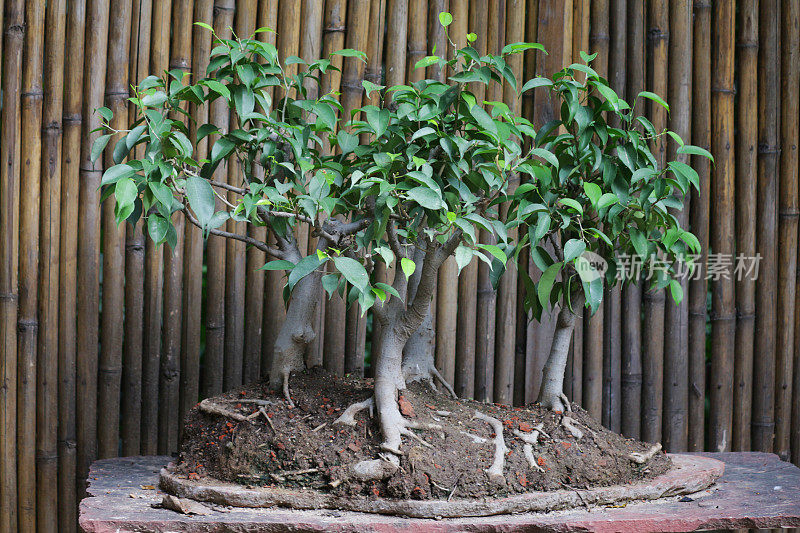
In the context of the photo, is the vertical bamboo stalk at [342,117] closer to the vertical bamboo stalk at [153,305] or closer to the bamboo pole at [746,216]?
the vertical bamboo stalk at [153,305]

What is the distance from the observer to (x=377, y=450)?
4.46ft

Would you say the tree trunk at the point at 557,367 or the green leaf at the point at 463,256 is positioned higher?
the green leaf at the point at 463,256

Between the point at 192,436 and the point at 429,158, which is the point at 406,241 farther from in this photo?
the point at 192,436

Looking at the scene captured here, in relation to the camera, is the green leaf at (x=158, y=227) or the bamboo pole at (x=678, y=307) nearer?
the green leaf at (x=158, y=227)

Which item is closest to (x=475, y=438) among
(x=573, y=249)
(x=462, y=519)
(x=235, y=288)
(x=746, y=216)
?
(x=462, y=519)

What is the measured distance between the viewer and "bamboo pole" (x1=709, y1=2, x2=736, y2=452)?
2098mm

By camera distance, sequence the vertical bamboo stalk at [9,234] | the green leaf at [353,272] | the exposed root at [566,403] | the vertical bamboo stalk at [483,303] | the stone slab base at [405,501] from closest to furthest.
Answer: the green leaf at [353,272] → the stone slab base at [405,501] → the exposed root at [566,403] → the vertical bamboo stalk at [9,234] → the vertical bamboo stalk at [483,303]

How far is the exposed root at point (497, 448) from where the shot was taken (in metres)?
1.34

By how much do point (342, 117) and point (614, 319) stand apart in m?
0.91

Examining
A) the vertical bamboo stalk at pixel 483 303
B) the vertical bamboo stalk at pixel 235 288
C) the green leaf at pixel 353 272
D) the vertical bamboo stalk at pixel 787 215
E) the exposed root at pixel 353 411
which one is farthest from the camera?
the vertical bamboo stalk at pixel 787 215

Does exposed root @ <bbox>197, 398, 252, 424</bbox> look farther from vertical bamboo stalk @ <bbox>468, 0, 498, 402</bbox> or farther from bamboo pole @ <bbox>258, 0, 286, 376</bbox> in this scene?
vertical bamboo stalk @ <bbox>468, 0, 498, 402</bbox>

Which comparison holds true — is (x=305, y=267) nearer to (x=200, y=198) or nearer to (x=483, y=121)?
(x=200, y=198)

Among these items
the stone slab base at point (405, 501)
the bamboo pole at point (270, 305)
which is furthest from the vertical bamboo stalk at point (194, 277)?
the stone slab base at point (405, 501)

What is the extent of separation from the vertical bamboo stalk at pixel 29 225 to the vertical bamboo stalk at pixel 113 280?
15 centimetres
